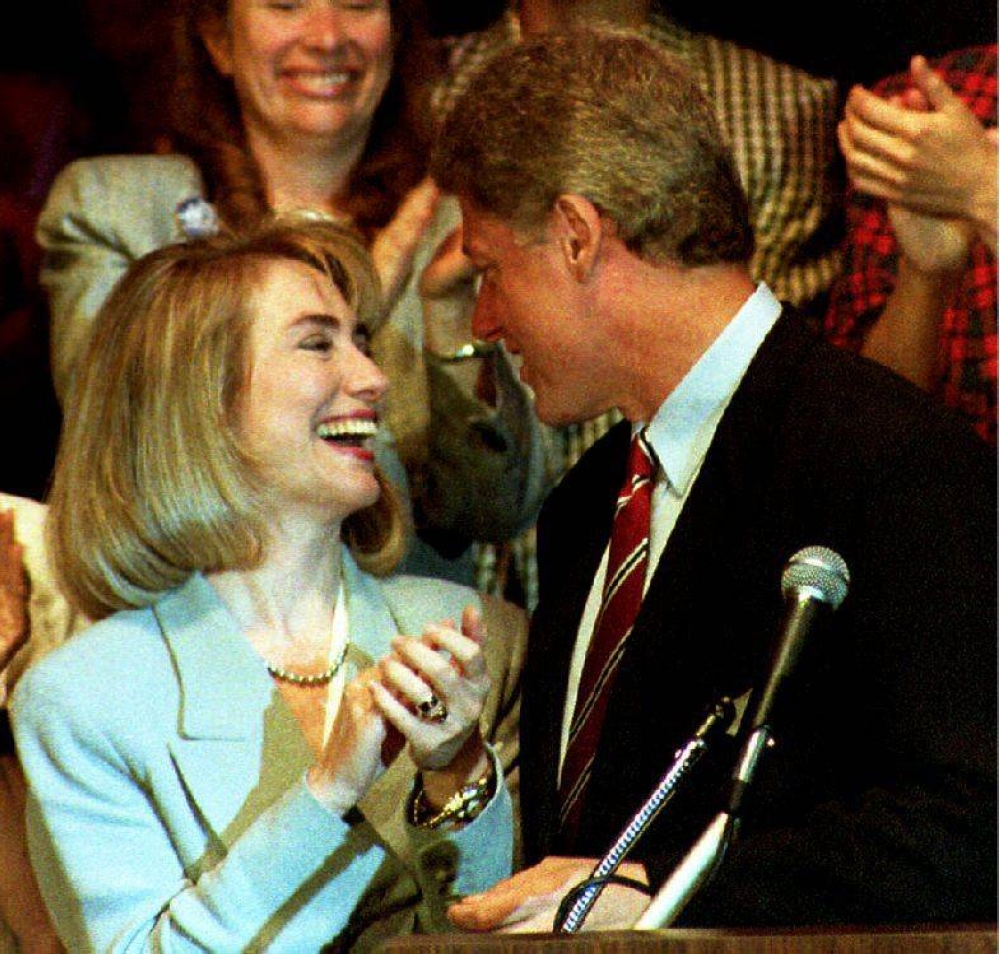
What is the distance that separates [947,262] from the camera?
2.61 metres

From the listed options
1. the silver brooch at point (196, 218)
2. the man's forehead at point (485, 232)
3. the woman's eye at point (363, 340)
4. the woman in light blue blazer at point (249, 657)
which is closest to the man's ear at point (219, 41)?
the silver brooch at point (196, 218)

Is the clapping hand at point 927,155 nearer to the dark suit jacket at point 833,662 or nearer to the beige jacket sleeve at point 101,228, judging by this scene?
the dark suit jacket at point 833,662

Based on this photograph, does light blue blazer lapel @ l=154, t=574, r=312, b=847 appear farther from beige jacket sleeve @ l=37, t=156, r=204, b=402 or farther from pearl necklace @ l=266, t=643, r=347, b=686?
beige jacket sleeve @ l=37, t=156, r=204, b=402

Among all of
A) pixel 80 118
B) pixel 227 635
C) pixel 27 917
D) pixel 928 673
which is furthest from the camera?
pixel 80 118

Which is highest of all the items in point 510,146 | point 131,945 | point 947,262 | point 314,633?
point 510,146

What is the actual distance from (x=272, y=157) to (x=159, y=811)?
126cm

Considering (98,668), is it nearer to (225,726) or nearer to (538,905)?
(225,726)

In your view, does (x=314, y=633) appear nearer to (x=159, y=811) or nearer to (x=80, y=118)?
(x=159, y=811)

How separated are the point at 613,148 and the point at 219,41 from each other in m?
1.24

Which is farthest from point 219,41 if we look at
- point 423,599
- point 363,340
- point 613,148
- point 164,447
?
point 613,148

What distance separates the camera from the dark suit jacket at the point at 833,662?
1.92 metres

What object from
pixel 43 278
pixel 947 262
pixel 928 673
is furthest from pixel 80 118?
pixel 928 673

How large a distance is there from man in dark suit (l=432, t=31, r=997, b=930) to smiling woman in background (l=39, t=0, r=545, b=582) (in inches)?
18.7

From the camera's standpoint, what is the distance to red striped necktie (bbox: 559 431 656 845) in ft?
7.44
